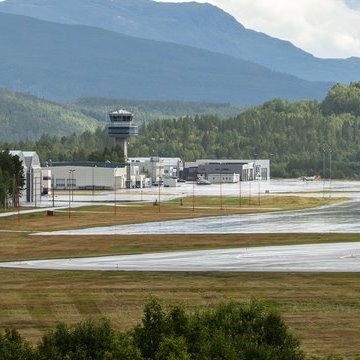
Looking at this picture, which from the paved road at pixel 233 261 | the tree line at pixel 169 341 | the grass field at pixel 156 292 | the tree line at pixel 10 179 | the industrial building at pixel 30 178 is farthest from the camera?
the industrial building at pixel 30 178

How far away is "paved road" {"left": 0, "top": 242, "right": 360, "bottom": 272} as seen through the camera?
75000 mm

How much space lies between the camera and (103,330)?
3991cm

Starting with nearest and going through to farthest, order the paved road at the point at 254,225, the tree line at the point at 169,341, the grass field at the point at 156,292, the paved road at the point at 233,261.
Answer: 1. the tree line at the point at 169,341
2. the grass field at the point at 156,292
3. the paved road at the point at 233,261
4. the paved road at the point at 254,225

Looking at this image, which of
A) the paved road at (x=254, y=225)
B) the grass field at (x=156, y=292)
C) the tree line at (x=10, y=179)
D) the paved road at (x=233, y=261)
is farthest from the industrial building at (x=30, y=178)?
the paved road at (x=233, y=261)

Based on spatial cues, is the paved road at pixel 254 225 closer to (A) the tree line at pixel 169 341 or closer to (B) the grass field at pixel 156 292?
(B) the grass field at pixel 156 292

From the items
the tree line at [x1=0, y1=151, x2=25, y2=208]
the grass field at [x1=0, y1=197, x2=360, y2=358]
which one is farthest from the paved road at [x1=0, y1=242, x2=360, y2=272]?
the tree line at [x1=0, y1=151, x2=25, y2=208]

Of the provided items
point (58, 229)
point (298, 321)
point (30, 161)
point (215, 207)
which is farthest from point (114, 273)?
point (30, 161)

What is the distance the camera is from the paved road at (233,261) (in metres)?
75.0

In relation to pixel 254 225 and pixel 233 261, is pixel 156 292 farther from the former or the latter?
pixel 254 225

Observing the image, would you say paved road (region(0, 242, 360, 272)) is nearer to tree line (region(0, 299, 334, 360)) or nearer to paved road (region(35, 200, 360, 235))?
paved road (region(35, 200, 360, 235))

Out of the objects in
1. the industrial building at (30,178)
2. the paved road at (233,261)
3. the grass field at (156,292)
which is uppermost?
the industrial building at (30,178)

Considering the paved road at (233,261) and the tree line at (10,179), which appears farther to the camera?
the tree line at (10,179)

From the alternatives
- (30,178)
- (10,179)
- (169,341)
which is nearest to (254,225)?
(10,179)

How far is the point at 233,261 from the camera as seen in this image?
79125 millimetres
